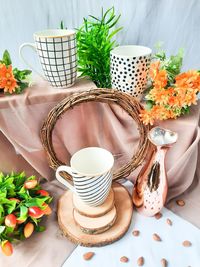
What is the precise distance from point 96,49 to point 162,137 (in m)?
0.28

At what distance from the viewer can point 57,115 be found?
1.96ft

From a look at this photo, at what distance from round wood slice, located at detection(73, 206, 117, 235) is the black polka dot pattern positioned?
0.29m

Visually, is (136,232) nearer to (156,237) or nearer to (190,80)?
(156,237)

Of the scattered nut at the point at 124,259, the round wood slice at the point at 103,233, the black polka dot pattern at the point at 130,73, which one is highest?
the black polka dot pattern at the point at 130,73

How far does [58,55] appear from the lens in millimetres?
553

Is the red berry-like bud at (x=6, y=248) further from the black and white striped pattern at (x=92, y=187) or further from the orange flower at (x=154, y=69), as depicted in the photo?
the orange flower at (x=154, y=69)

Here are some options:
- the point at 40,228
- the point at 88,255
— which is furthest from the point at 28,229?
the point at 88,255

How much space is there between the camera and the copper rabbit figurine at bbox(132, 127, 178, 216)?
540 millimetres

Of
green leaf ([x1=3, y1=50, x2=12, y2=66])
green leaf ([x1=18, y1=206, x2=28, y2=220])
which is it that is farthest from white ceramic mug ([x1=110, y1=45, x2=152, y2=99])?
green leaf ([x1=18, y1=206, x2=28, y2=220])

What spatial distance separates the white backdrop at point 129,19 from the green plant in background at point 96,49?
0.07 m

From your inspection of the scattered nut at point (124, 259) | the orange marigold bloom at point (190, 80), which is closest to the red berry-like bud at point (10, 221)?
the scattered nut at point (124, 259)

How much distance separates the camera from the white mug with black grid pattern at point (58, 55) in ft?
1.77

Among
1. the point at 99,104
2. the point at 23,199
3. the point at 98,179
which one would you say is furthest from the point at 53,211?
the point at 99,104

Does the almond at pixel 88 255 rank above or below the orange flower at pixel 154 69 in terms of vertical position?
below
